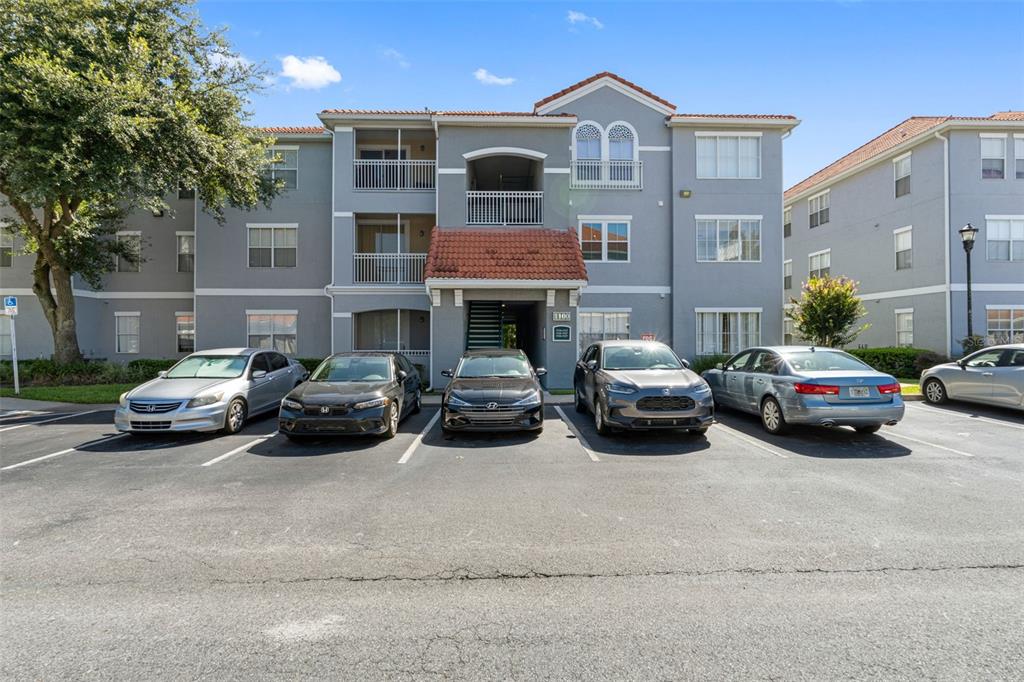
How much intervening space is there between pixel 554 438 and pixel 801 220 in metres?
25.8

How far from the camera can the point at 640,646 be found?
2.96m

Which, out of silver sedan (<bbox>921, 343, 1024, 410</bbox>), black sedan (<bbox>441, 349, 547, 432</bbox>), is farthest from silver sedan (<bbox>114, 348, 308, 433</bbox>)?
silver sedan (<bbox>921, 343, 1024, 410</bbox>)

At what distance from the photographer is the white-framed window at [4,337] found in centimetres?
1878

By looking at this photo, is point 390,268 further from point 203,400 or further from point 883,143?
point 883,143

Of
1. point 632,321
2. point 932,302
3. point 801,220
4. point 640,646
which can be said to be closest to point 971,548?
point 640,646

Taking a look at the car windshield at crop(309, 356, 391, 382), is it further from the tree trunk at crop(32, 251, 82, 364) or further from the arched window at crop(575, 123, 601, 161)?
the tree trunk at crop(32, 251, 82, 364)

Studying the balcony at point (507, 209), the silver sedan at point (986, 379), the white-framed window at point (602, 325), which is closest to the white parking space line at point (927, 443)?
the silver sedan at point (986, 379)

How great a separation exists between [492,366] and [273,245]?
12765 millimetres

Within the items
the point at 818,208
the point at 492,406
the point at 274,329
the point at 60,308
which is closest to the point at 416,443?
the point at 492,406

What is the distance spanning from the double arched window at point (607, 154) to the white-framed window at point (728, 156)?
2.46 m

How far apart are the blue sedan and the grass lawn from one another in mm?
15755

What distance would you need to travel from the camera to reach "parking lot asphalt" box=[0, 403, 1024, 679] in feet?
9.50

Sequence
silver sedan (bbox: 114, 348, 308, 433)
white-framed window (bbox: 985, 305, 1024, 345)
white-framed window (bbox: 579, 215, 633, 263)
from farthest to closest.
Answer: white-framed window (bbox: 985, 305, 1024, 345) < white-framed window (bbox: 579, 215, 633, 263) < silver sedan (bbox: 114, 348, 308, 433)

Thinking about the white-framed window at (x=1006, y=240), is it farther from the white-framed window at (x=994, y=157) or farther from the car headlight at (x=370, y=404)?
the car headlight at (x=370, y=404)
